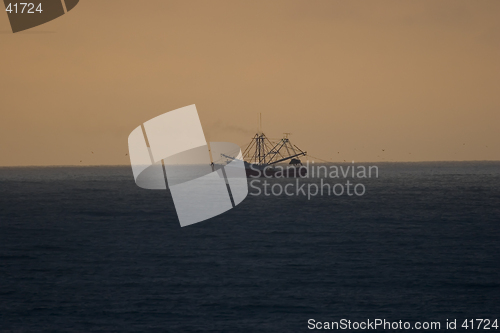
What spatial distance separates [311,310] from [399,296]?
17.1 ft

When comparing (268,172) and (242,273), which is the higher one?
(242,273)

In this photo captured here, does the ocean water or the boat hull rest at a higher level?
the ocean water

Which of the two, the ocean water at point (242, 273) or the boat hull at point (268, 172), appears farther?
the boat hull at point (268, 172)

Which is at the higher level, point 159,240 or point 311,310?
point 311,310

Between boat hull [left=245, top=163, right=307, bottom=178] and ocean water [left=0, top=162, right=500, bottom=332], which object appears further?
boat hull [left=245, top=163, right=307, bottom=178]

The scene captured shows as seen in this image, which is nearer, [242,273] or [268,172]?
[242,273]

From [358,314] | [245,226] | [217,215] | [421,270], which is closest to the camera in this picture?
[358,314]

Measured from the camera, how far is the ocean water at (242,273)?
22.9 m

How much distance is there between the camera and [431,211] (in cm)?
6575

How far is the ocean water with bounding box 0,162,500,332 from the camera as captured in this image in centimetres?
2288

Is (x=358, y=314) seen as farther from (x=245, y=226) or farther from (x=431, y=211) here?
(x=431, y=211)

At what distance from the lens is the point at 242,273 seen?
30484mm

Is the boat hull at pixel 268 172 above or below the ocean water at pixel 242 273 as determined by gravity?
below

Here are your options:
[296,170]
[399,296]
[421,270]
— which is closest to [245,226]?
[421,270]
